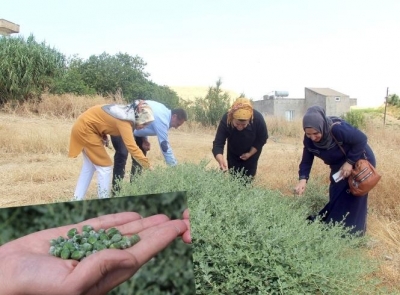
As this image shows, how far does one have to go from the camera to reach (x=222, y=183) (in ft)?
8.94

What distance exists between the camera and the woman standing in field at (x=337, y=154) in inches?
108

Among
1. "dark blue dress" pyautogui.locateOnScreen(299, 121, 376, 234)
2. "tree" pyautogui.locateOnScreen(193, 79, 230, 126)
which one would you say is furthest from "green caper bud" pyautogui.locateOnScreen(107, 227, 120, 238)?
"dark blue dress" pyautogui.locateOnScreen(299, 121, 376, 234)

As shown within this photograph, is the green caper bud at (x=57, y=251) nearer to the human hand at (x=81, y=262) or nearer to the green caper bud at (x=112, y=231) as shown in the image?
the human hand at (x=81, y=262)

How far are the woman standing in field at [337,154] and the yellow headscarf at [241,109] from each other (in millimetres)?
331

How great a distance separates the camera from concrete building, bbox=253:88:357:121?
2844 mm

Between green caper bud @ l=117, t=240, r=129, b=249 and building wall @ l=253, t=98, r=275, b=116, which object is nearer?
green caper bud @ l=117, t=240, r=129, b=249

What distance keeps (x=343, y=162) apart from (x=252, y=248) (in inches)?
44.5

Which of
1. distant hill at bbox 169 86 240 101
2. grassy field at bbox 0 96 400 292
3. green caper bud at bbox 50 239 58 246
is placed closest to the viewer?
green caper bud at bbox 50 239 58 246

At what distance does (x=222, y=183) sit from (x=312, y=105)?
73 centimetres

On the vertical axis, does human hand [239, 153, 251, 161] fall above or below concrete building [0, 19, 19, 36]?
below

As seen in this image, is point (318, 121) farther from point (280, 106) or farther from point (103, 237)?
point (103, 237)

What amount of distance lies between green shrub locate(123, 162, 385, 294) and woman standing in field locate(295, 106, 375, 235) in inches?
21.2

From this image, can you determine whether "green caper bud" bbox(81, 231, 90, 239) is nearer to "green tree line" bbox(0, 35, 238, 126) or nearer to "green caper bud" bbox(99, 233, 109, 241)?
"green caper bud" bbox(99, 233, 109, 241)

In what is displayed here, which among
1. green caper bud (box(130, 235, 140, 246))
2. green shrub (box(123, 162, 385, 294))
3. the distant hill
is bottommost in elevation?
green shrub (box(123, 162, 385, 294))
